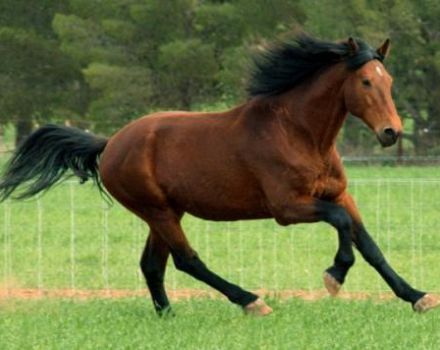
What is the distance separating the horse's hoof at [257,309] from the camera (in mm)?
9711

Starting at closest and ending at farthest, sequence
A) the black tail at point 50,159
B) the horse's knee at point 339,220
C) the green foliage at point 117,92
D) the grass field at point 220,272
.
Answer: the grass field at point 220,272 → the horse's knee at point 339,220 → the black tail at point 50,159 → the green foliage at point 117,92

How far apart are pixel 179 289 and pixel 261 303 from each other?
2.84 meters

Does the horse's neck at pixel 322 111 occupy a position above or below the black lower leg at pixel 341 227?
above

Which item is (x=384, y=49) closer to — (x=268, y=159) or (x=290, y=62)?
(x=290, y=62)

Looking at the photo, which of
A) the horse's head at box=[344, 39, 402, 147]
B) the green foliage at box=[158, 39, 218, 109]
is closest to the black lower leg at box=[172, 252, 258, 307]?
the horse's head at box=[344, 39, 402, 147]

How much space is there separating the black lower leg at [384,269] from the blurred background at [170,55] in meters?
20.8

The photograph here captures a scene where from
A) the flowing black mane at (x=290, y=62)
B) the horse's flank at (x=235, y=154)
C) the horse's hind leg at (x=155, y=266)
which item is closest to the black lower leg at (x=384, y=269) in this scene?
the horse's flank at (x=235, y=154)

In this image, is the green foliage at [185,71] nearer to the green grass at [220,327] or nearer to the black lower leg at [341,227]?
the green grass at [220,327]

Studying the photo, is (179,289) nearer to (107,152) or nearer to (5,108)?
(107,152)

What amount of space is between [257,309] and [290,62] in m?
1.62

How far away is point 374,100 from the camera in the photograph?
948 cm

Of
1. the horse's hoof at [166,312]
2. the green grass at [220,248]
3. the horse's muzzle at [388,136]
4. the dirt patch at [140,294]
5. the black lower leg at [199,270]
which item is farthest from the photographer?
the green grass at [220,248]

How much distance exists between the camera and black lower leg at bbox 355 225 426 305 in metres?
9.68

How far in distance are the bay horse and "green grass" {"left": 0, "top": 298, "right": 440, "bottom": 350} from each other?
228 mm
